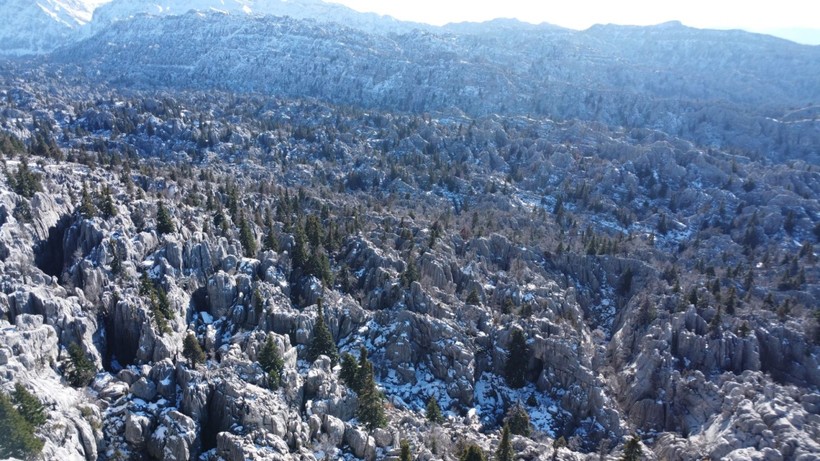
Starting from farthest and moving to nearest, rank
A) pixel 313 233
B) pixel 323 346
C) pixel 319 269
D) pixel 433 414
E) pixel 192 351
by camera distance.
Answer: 1. pixel 313 233
2. pixel 319 269
3. pixel 323 346
4. pixel 433 414
5. pixel 192 351

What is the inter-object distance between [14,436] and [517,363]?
44087 millimetres

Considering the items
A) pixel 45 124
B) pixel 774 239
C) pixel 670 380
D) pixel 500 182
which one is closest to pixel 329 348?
pixel 670 380

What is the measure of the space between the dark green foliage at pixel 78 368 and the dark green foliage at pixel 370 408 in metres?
22.6

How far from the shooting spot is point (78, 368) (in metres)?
41.6

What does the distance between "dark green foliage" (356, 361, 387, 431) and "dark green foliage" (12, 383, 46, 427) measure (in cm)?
2299

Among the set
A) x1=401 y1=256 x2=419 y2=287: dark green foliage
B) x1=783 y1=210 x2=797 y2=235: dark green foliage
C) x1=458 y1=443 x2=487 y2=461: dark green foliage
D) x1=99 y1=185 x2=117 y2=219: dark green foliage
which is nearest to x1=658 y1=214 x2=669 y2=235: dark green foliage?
x1=783 y1=210 x2=797 y2=235: dark green foliage

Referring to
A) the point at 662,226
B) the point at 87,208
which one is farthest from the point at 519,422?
the point at 662,226

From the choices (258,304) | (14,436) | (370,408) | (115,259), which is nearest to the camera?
(14,436)

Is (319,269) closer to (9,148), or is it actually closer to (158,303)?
(158,303)

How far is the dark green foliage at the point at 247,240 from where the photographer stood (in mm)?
66188

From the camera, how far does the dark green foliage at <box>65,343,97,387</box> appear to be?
41188 mm

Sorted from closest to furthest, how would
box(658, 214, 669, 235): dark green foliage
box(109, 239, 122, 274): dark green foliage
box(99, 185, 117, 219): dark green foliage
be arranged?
box(109, 239, 122, 274): dark green foliage, box(99, 185, 117, 219): dark green foliage, box(658, 214, 669, 235): dark green foliage

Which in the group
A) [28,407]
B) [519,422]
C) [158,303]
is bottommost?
[519,422]

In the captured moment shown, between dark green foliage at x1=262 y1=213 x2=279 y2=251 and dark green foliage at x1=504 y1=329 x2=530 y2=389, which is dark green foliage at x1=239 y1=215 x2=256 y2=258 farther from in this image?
dark green foliage at x1=504 y1=329 x2=530 y2=389
